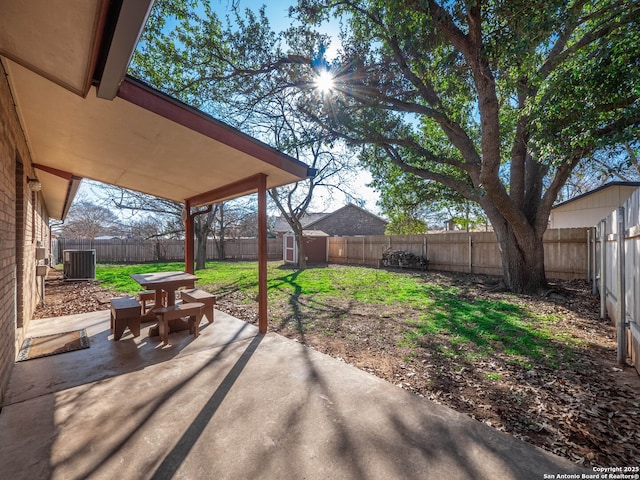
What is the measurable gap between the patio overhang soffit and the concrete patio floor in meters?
2.46

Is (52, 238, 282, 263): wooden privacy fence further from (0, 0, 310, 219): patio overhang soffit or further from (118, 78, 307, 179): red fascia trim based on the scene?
(118, 78, 307, 179): red fascia trim

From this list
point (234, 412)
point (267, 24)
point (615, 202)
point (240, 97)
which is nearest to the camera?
point (234, 412)

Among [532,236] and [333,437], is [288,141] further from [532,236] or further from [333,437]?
[333,437]

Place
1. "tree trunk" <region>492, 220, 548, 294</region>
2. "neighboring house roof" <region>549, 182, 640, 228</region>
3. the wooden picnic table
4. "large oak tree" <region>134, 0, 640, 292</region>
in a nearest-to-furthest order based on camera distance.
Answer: the wooden picnic table, "large oak tree" <region>134, 0, 640, 292</region>, "tree trunk" <region>492, 220, 548, 294</region>, "neighboring house roof" <region>549, 182, 640, 228</region>

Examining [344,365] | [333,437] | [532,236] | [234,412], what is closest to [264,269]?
[344,365]

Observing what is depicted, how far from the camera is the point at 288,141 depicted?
8188 mm

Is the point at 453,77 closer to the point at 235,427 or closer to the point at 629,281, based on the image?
the point at 629,281

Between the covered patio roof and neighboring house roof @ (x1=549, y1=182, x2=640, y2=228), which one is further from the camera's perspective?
neighboring house roof @ (x1=549, y1=182, x2=640, y2=228)

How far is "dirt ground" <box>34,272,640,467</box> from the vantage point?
2.08m

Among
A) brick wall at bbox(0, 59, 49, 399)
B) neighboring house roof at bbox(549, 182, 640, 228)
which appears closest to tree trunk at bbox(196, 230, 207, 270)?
brick wall at bbox(0, 59, 49, 399)

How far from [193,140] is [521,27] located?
486cm

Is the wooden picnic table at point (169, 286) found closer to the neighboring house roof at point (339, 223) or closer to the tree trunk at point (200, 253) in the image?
the tree trunk at point (200, 253)

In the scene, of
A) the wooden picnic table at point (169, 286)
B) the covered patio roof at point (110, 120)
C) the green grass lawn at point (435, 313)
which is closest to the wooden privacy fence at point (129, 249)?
the green grass lawn at point (435, 313)

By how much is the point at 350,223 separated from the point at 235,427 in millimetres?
25771
